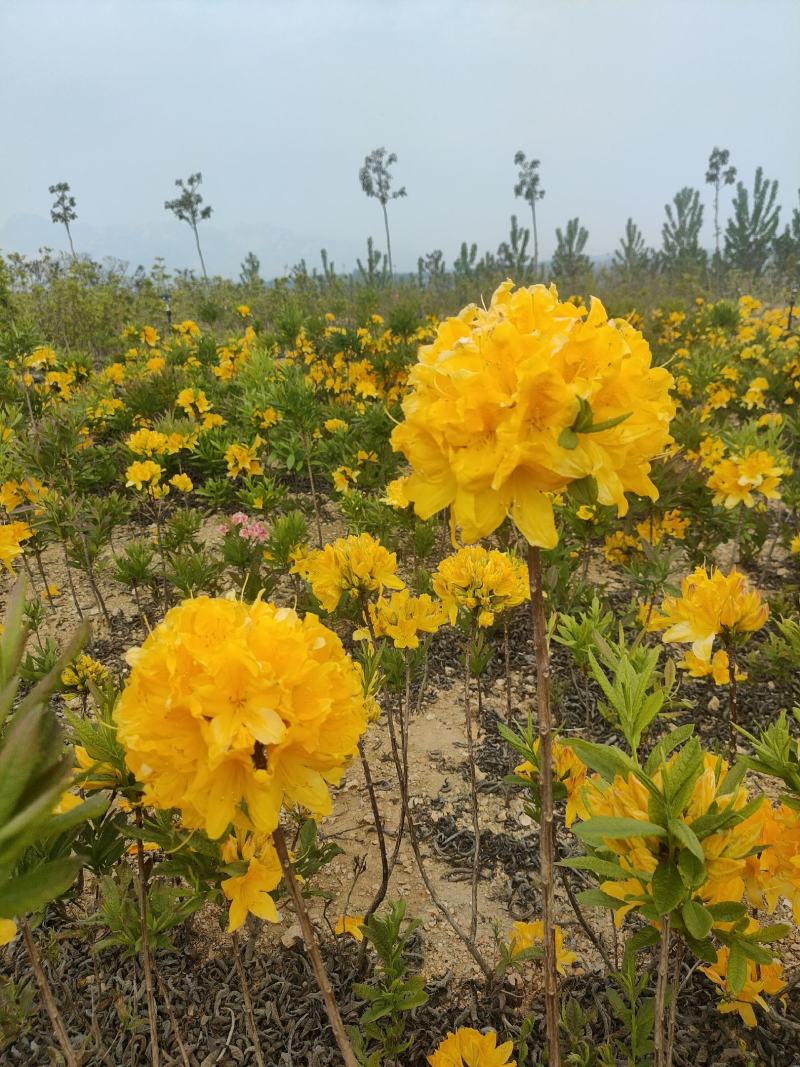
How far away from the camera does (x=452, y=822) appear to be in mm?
2633

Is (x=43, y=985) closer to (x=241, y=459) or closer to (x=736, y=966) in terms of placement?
(x=736, y=966)

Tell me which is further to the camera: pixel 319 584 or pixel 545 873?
pixel 319 584

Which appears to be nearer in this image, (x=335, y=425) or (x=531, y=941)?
(x=531, y=941)

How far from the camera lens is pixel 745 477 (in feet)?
11.6

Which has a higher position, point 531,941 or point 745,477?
point 745,477

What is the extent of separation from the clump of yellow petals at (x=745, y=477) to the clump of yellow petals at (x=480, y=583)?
221 centimetres

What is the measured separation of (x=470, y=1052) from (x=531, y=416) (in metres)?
1.55

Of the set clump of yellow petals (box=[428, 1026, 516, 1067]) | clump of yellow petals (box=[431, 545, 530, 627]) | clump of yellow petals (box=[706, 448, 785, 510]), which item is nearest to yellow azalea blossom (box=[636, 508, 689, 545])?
clump of yellow petals (box=[706, 448, 785, 510])

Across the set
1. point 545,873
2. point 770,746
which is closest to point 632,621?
point 770,746

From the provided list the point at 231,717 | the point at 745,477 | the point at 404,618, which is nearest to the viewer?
the point at 231,717

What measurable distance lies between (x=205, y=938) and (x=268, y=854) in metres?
1.10

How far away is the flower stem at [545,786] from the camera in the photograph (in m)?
0.84

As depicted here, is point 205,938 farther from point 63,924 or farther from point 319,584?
point 319,584

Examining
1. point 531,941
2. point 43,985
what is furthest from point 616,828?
point 531,941
